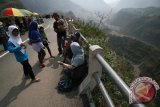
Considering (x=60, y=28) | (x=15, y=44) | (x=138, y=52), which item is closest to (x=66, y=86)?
(x=15, y=44)

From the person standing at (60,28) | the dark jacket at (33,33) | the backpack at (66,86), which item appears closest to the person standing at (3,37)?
the person standing at (60,28)

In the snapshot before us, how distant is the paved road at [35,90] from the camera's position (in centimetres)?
563

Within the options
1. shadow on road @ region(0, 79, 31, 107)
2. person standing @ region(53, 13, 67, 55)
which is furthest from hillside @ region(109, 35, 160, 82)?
shadow on road @ region(0, 79, 31, 107)

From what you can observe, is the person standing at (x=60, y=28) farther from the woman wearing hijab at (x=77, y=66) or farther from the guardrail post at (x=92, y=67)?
the guardrail post at (x=92, y=67)

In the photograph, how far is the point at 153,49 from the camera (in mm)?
112688

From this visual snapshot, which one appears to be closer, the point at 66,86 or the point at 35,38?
the point at 66,86

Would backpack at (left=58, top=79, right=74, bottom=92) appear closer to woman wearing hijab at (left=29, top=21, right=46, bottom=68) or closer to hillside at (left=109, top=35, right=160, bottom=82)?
woman wearing hijab at (left=29, top=21, right=46, bottom=68)

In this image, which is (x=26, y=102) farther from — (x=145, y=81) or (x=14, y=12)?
(x=14, y=12)

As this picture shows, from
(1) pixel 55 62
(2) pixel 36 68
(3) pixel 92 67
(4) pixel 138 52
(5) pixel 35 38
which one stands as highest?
(3) pixel 92 67

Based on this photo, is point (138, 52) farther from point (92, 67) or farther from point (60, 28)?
point (92, 67)

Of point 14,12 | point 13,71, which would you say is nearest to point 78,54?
point 13,71

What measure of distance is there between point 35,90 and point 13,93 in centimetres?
67

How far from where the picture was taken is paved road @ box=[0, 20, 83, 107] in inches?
222

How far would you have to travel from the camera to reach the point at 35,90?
6477 millimetres
